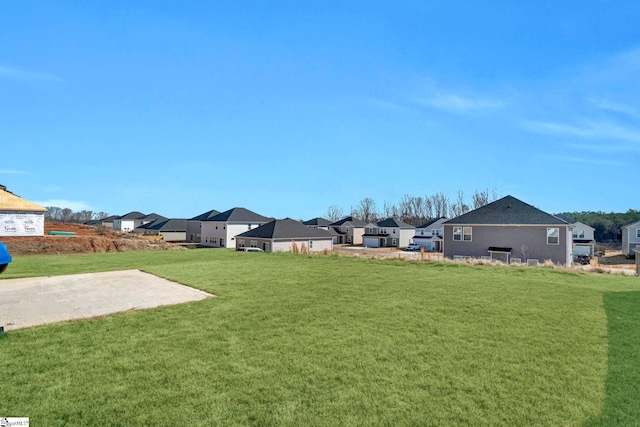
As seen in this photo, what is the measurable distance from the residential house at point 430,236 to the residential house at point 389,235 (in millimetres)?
1658

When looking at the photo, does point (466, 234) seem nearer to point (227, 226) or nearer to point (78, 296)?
point (78, 296)

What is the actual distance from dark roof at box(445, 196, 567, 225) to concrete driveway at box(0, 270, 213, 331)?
21.1 meters

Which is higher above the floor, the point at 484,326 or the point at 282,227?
the point at 282,227

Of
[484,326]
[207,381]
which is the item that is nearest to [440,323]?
[484,326]

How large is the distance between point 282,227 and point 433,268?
24278 mm

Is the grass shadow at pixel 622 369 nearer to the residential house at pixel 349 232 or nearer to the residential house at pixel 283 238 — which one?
the residential house at pixel 283 238

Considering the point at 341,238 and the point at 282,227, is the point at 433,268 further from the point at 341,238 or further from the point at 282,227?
the point at 341,238

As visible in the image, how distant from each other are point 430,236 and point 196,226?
3579 centimetres

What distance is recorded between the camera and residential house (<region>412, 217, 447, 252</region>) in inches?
1880

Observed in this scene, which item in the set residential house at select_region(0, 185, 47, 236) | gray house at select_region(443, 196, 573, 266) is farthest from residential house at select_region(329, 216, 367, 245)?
residential house at select_region(0, 185, 47, 236)

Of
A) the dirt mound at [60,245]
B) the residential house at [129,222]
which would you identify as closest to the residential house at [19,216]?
the dirt mound at [60,245]

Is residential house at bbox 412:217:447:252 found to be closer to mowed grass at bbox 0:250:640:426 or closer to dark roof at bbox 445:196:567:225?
dark roof at bbox 445:196:567:225

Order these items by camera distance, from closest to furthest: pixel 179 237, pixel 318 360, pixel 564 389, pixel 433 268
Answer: pixel 564 389
pixel 318 360
pixel 433 268
pixel 179 237

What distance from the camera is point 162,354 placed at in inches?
191
